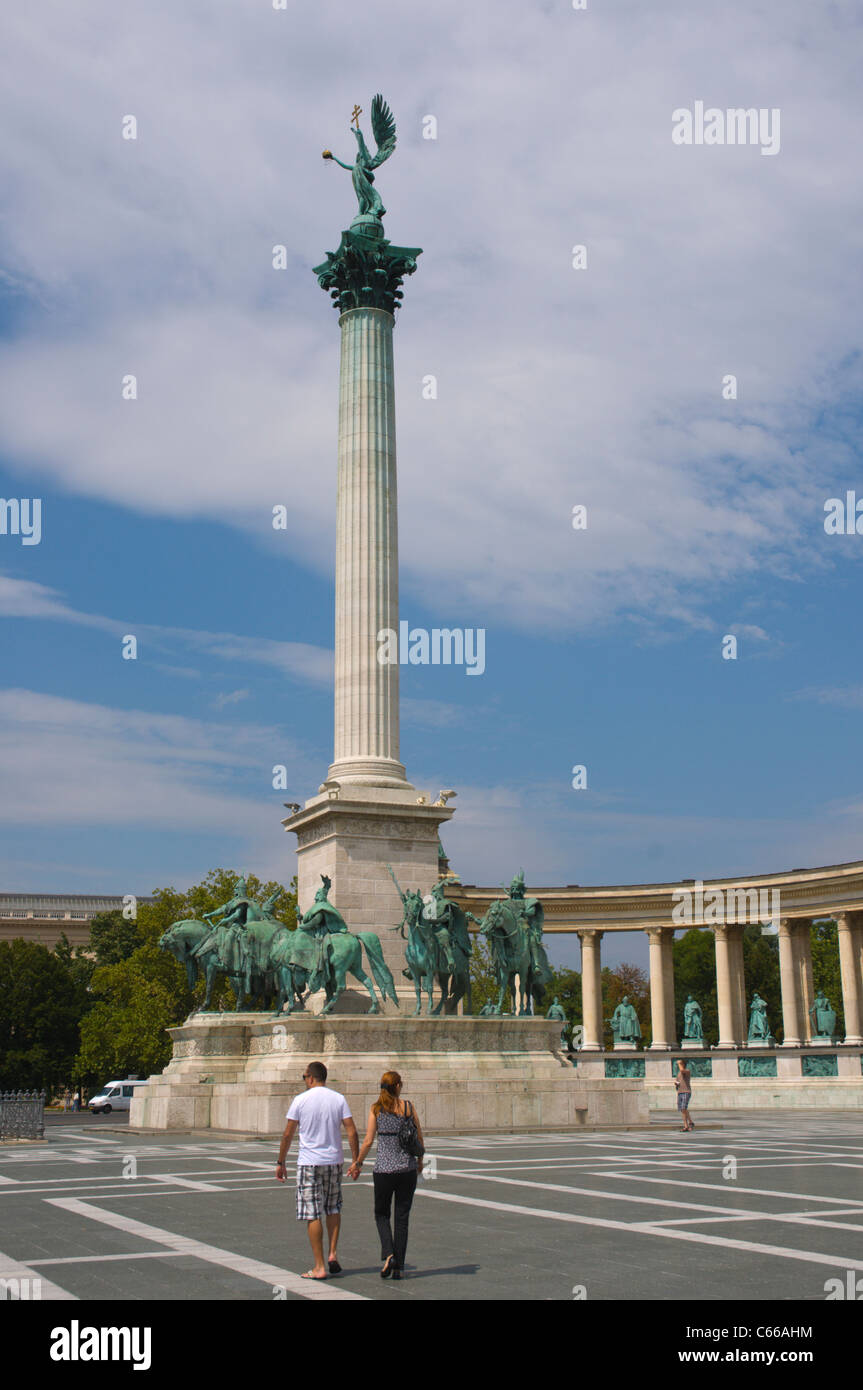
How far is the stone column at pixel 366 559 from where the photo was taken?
139 ft

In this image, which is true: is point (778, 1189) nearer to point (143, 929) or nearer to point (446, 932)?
point (446, 932)

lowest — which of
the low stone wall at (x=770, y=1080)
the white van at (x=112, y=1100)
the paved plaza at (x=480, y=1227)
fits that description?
the white van at (x=112, y=1100)

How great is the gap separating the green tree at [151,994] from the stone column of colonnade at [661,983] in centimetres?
2174

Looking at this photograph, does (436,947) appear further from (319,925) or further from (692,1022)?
(692,1022)

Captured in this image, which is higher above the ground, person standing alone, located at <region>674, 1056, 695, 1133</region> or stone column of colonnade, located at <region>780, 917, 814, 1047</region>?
stone column of colonnade, located at <region>780, 917, 814, 1047</region>

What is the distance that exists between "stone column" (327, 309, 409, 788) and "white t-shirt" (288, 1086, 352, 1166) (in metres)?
28.6

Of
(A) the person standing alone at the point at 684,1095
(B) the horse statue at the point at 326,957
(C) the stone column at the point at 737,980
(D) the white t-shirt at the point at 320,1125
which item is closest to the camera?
(D) the white t-shirt at the point at 320,1125

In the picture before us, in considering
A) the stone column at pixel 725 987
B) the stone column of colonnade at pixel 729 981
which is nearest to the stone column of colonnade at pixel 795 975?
the stone column of colonnade at pixel 729 981

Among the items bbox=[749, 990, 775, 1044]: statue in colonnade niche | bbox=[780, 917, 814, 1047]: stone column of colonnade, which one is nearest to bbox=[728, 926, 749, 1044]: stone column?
bbox=[780, 917, 814, 1047]: stone column of colonnade

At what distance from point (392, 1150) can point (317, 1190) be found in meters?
0.75

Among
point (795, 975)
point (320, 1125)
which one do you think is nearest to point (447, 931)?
point (320, 1125)

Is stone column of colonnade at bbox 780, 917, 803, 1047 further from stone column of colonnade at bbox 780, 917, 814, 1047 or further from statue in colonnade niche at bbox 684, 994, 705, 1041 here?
statue in colonnade niche at bbox 684, 994, 705, 1041

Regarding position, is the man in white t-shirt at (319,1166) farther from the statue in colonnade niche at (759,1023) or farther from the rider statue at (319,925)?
the statue in colonnade niche at (759,1023)

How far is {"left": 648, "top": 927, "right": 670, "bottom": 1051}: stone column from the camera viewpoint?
79.3 m
